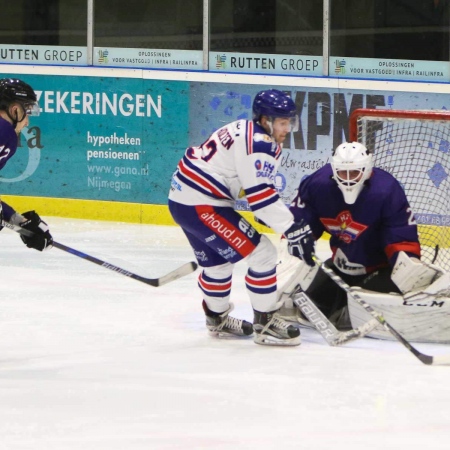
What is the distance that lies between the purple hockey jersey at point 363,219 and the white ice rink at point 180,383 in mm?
340

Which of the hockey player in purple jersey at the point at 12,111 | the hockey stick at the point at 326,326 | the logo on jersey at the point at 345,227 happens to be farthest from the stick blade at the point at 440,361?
the hockey player in purple jersey at the point at 12,111

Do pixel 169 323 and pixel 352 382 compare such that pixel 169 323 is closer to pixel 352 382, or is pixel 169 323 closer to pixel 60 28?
pixel 352 382

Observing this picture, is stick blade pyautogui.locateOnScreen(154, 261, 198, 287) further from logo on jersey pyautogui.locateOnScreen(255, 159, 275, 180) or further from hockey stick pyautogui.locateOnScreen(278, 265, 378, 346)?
logo on jersey pyautogui.locateOnScreen(255, 159, 275, 180)

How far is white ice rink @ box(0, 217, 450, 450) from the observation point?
122 inches

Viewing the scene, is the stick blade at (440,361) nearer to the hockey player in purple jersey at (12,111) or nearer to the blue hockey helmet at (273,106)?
the blue hockey helmet at (273,106)

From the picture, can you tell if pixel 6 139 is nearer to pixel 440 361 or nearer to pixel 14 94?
pixel 14 94

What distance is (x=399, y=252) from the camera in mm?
4227

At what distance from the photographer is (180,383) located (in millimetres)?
3658

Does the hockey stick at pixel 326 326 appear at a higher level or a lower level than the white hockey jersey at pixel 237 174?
lower

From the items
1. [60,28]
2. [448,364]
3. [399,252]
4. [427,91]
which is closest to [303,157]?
[427,91]

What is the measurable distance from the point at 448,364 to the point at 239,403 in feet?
2.69

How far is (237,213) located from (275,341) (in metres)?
0.48

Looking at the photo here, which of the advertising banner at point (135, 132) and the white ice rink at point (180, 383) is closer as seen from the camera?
the white ice rink at point (180, 383)

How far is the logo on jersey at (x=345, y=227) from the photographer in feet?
14.2
